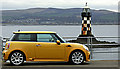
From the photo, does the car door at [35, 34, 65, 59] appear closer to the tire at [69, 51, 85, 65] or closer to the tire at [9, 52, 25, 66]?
the tire at [69, 51, 85, 65]

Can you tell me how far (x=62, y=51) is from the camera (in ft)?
43.0

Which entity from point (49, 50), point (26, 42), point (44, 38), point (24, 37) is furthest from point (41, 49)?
point (24, 37)

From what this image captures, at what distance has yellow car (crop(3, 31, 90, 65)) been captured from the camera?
13008 mm

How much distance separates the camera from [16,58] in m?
13.0

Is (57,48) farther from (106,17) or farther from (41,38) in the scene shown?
(106,17)

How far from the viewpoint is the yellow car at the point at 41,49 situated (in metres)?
13.0

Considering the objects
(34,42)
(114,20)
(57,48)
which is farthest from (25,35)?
(114,20)

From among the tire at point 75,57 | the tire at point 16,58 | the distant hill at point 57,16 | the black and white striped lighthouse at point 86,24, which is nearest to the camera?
the tire at point 16,58

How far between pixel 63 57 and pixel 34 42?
1198 mm

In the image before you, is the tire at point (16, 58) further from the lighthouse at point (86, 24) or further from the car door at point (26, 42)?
the lighthouse at point (86, 24)

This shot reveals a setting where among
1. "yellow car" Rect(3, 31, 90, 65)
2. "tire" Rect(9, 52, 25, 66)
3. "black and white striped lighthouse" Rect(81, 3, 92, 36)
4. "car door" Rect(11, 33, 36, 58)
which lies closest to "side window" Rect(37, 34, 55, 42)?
"yellow car" Rect(3, 31, 90, 65)

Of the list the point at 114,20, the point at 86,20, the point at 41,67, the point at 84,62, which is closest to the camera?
the point at 41,67

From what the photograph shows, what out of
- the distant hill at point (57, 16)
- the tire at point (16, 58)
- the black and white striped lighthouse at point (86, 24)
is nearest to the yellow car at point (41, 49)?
the tire at point (16, 58)

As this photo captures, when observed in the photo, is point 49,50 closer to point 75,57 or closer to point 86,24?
point 75,57
